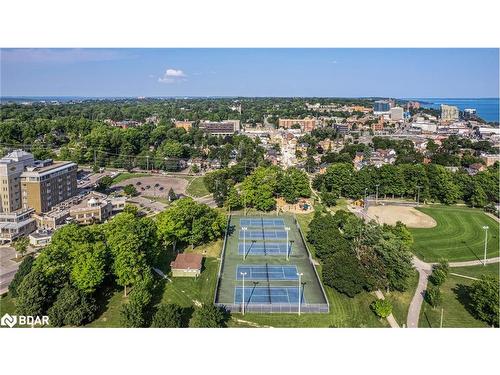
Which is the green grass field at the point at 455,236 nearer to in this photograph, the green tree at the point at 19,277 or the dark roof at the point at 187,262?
the dark roof at the point at 187,262

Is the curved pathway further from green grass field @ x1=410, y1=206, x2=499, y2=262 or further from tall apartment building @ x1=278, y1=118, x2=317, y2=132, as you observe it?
tall apartment building @ x1=278, y1=118, x2=317, y2=132

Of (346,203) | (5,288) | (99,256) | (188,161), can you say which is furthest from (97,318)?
(188,161)

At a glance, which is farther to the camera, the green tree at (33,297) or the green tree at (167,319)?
the green tree at (33,297)

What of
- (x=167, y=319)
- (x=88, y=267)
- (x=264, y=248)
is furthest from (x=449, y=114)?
(x=167, y=319)

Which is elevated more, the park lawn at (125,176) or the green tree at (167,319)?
the green tree at (167,319)

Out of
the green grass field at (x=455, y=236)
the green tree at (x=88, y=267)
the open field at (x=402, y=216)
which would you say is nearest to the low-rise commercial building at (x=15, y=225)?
the green tree at (x=88, y=267)

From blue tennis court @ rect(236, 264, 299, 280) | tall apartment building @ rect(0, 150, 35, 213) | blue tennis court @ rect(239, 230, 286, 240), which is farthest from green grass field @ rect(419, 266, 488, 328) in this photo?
tall apartment building @ rect(0, 150, 35, 213)
